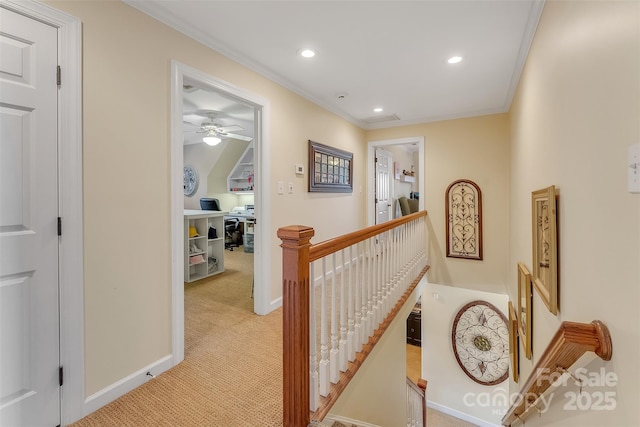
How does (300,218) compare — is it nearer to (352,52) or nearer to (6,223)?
(352,52)

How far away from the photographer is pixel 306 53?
2.39 meters

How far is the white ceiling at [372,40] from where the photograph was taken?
6.00 ft

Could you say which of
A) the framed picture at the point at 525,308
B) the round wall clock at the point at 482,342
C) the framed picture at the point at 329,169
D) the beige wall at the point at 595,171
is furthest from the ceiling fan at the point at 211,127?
the round wall clock at the point at 482,342

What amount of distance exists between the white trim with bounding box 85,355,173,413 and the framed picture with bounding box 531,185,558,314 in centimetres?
237

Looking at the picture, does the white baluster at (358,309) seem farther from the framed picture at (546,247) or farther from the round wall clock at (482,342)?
the round wall clock at (482,342)

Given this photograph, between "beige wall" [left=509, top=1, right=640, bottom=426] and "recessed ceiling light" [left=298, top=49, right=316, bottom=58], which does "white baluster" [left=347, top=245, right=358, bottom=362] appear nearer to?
"beige wall" [left=509, top=1, right=640, bottom=426]

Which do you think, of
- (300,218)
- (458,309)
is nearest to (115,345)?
(300,218)

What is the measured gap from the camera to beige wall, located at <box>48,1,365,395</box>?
5.01 ft

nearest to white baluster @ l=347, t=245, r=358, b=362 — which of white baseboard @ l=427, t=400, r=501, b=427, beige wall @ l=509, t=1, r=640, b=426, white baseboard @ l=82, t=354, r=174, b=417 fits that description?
beige wall @ l=509, t=1, r=640, b=426

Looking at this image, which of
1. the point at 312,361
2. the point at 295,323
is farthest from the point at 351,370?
the point at 295,323

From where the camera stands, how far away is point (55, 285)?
1408 mm

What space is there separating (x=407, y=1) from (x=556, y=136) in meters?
1.20

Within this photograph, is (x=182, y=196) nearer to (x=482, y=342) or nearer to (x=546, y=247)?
(x=546, y=247)

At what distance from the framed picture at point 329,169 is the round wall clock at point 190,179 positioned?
478cm
